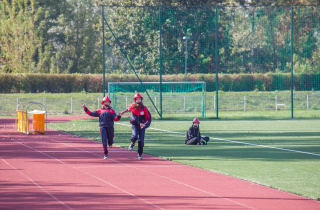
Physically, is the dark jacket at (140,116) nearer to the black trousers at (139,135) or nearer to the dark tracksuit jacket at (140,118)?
A: the dark tracksuit jacket at (140,118)

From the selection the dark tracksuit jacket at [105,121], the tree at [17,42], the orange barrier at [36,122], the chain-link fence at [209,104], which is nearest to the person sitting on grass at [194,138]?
the dark tracksuit jacket at [105,121]

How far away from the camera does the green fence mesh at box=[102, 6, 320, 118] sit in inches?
1177

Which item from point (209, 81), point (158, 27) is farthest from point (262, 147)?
point (209, 81)

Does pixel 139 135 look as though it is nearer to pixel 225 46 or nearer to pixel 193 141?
pixel 193 141

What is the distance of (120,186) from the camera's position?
28.9 ft

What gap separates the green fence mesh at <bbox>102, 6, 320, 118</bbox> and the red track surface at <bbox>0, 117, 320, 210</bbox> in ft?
56.3

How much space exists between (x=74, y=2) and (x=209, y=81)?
101 feet

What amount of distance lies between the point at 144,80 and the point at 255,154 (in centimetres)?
2209

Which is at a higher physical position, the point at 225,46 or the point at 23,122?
Result: the point at 225,46

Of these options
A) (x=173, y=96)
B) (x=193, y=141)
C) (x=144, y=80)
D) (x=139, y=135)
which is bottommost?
(x=193, y=141)

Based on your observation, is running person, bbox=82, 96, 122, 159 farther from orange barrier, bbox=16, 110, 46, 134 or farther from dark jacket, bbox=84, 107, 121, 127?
orange barrier, bbox=16, 110, 46, 134

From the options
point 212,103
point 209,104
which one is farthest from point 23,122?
point 212,103

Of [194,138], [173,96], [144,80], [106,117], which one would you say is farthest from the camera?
[173,96]

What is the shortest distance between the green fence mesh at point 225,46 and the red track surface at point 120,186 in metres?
17.2
